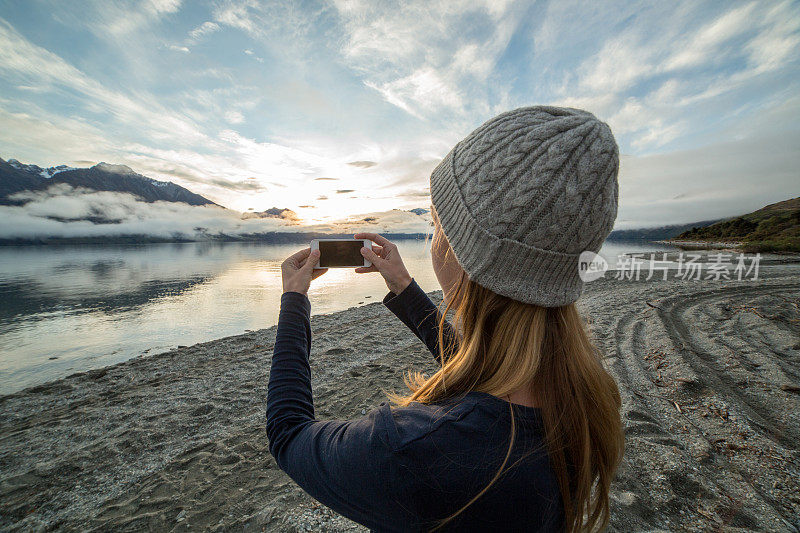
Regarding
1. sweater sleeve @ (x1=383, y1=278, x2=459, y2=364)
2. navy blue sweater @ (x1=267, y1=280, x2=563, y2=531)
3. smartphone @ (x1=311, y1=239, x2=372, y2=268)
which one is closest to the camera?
navy blue sweater @ (x1=267, y1=280, x2=563, y2=531)

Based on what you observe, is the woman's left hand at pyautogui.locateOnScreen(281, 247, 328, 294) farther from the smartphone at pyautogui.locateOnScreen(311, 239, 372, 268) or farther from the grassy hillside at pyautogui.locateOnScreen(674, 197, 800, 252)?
the grassy hillside at pyautogui.locateOnScreen(674, 197, 800, 252)

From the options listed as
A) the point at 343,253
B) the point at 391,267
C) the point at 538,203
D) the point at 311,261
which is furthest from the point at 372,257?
the point at 538,203

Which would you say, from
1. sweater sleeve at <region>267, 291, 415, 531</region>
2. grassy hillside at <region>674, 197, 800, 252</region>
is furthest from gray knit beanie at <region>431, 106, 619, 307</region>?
grassy hillside at <region>674, 197, 800, 252</region>

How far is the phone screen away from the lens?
2.09m

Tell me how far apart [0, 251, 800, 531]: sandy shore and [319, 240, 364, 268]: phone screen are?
7.54ft

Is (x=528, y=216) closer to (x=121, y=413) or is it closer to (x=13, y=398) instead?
(x=121, y=413)

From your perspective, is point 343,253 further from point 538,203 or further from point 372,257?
point 538,203

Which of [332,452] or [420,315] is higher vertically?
[420,315]

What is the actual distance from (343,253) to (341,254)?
0.05 ft

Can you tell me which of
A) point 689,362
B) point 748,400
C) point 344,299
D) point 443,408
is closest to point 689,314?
point 689,362

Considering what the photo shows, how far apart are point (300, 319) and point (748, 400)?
5.62m

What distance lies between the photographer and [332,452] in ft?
2.90

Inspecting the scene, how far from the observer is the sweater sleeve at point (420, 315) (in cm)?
187

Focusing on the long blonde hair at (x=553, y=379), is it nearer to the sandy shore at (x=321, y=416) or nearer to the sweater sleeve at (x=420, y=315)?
the sweater sleeve at (x=420, y=315)
